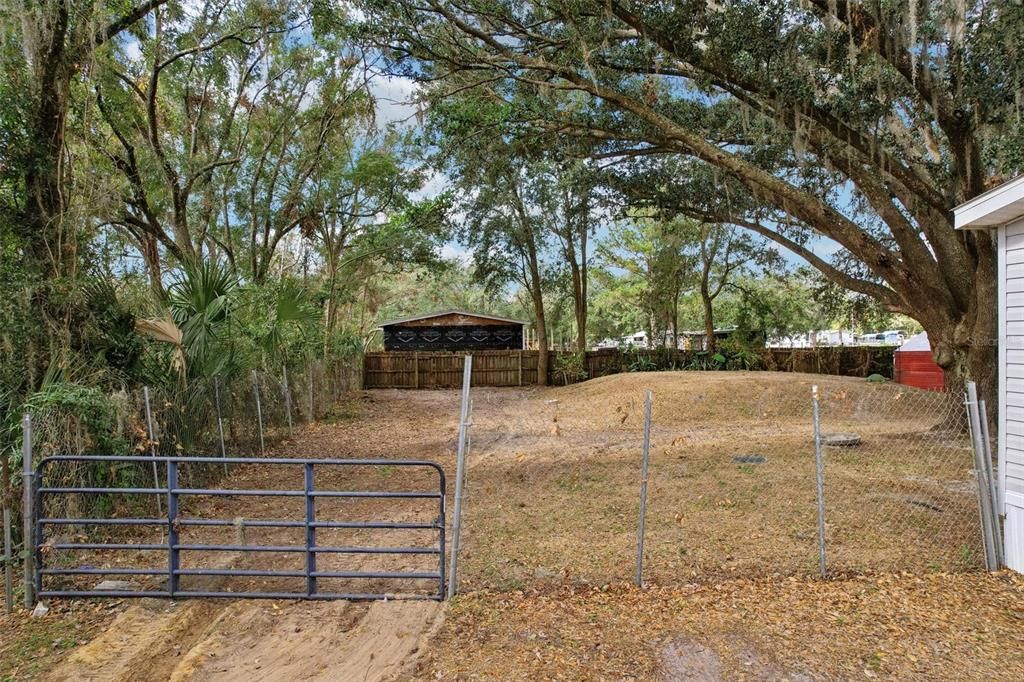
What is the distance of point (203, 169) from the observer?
1166 centimetres

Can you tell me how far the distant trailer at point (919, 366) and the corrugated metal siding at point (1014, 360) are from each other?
14390 mm

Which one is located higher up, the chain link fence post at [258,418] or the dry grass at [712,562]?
the chain link fence post at [258,418]

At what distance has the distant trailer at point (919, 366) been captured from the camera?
16.9 metres

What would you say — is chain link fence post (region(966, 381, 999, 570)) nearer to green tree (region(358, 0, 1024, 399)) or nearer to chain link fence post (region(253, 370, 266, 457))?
green tree (region(358, 0, 1024, 399))

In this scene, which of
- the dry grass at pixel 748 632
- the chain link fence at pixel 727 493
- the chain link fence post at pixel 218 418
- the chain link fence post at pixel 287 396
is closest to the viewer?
the dry grass at pixel 748 632

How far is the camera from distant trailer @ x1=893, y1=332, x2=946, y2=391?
16938 millimetres

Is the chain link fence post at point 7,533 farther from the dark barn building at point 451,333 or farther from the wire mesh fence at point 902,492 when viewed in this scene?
the dark barn building at point 451,333

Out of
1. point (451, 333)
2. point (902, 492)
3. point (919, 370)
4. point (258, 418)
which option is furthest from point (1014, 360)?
point (451, 333)

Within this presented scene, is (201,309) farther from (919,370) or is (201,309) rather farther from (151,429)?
(919,370)

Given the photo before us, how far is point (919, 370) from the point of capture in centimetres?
1748

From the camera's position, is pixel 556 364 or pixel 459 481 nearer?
pixel 459 481

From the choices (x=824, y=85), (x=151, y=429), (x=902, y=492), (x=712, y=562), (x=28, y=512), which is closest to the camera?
(x=28, y=512)

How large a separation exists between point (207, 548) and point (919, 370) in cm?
1979

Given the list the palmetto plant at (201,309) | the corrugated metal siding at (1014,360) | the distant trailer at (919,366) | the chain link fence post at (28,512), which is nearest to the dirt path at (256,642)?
the chain link fence post at (28,512)
